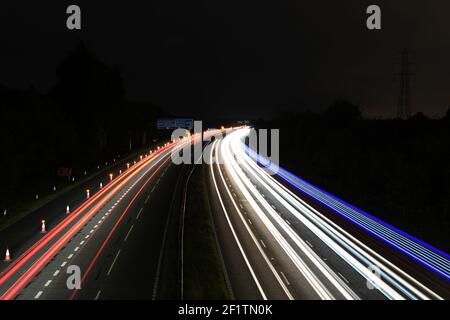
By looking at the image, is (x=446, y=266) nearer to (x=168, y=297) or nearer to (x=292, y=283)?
(x=292, y=283)

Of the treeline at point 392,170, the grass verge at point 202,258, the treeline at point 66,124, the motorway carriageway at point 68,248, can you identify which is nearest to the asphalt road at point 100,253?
the motorway carriageway at point 68,248

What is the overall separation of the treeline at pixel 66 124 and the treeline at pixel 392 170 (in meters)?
37.3

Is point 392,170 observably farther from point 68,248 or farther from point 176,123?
point 176,123

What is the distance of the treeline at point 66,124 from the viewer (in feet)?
254

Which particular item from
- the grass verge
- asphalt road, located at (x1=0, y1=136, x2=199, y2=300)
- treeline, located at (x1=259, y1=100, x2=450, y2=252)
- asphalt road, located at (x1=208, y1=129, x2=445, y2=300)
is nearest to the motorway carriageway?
asphalt road, located at (x1=0, y1=136, x2=199, y2=300)

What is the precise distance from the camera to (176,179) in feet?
222

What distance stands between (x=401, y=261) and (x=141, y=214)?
898 inches

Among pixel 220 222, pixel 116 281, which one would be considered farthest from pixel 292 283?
pixel 220 222

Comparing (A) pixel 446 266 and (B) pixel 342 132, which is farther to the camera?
(B) pixel 342 132

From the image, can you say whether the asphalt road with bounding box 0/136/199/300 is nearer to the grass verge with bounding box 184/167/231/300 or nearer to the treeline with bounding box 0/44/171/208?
the grass verge with bounding box 184/167/231/300

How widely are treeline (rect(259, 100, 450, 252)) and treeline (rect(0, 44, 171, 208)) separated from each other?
122 ft

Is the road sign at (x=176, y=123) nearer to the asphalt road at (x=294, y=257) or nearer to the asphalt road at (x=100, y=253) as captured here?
the asphalt road at (x=100, y=253)

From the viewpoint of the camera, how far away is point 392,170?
58.7 m

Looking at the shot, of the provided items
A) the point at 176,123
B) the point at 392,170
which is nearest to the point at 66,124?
the point at 176,123
